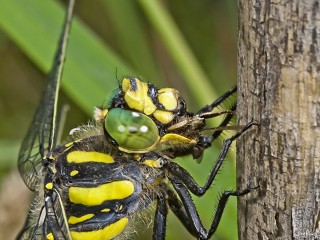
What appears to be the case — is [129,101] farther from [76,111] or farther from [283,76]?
[76,111]

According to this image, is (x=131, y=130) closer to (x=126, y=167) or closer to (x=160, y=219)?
(x=126, y=167)

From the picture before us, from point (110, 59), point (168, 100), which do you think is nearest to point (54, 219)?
point (168, 100)

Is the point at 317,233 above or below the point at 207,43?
below

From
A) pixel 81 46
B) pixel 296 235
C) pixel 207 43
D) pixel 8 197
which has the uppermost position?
pixel 207 43

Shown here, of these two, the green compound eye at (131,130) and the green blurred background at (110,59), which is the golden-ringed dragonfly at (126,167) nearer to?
the green compound eye at (131,130)

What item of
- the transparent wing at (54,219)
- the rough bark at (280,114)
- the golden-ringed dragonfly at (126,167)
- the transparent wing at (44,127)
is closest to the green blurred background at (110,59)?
the transparent wing at (44,127)

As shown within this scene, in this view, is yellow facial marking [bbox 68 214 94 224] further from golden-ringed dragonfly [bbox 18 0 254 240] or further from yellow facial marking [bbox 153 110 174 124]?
yellow facial marking [bbox 153 110 174 124]

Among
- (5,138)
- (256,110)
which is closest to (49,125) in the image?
(256,110)
